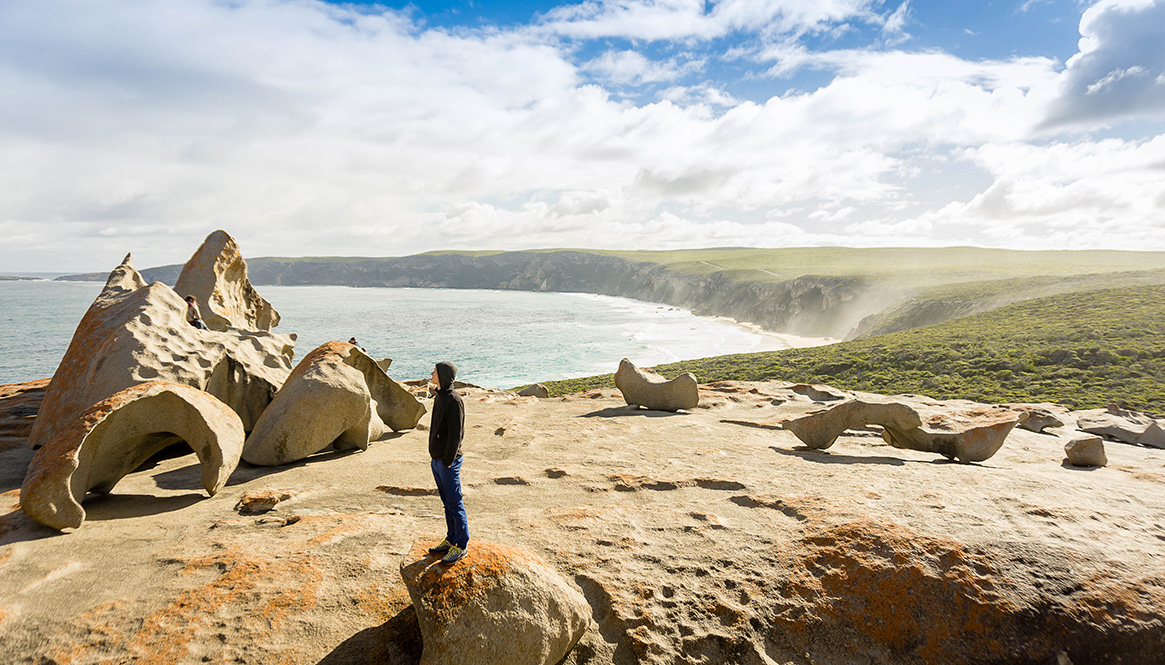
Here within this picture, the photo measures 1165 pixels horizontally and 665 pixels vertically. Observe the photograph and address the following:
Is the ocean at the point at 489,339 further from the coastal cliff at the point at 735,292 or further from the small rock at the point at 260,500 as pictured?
the small rock at the point at 260,500

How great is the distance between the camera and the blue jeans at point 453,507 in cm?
455

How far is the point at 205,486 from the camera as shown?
6.76m

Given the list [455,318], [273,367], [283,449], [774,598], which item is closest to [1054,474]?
[774,598]

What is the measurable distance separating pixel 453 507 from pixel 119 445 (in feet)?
17.0

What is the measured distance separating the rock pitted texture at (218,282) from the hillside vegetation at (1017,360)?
15968 mm

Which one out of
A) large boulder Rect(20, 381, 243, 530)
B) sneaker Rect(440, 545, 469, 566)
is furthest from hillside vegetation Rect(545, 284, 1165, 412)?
large boulder Rect(20, 381, 243, 530)

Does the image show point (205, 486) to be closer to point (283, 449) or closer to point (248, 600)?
point (283, 449)

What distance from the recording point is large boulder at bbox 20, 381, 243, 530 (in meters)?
5.57

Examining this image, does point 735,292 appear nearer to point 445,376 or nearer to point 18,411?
point 18,411

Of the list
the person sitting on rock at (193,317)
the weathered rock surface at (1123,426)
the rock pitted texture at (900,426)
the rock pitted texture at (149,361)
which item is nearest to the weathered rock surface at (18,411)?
the rock pitted texture at (149,361)

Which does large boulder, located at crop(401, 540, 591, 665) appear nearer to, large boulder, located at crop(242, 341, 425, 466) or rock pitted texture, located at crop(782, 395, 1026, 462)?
large boulder, located at crop(242, 341, 425, 466)

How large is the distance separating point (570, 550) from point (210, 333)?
8.81 metres

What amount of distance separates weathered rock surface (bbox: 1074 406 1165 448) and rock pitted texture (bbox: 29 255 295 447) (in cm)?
1812

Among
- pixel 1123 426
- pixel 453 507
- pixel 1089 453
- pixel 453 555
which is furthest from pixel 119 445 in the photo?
pixel 1123 426
